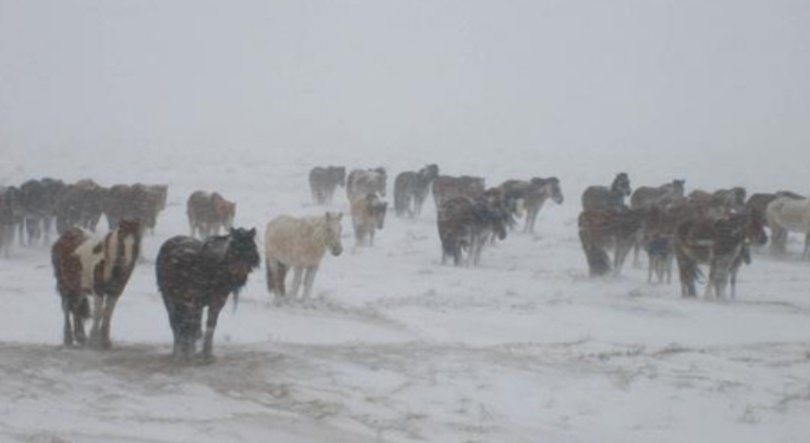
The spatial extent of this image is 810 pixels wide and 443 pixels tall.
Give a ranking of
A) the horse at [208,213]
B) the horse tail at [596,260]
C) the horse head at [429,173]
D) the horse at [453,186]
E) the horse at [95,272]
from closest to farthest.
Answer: the horse at [95,272] → the horse tail at [596,260] → the horse at [208,213] → the horse at [453,186] → the horse head at [429,173]

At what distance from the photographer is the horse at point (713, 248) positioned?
19875 mm

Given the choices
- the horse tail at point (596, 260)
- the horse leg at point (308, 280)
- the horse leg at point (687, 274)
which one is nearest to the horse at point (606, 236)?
the horse tail at point (596, 260)

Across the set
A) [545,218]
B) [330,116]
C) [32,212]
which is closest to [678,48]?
[330,116]

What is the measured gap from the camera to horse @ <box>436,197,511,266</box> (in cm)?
2497

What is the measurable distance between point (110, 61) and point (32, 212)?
12326 cm

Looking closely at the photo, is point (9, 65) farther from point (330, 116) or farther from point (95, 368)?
point (95, 368)

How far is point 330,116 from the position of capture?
360ft

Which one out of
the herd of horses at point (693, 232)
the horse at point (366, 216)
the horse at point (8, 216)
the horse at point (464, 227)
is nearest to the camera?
the herd of horses at point (693, 232)

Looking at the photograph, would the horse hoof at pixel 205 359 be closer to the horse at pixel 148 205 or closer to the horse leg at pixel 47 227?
the horse at pixel 148 205

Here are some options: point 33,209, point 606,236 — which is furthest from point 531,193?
point 33,209

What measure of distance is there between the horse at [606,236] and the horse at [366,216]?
22.0 ft

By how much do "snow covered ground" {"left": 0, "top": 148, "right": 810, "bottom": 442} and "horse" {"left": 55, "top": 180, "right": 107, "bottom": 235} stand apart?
2327mm

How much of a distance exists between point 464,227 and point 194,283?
44.1 ft

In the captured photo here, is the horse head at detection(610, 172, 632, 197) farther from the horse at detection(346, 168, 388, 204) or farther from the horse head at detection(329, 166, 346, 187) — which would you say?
the horse head at detection(329, 166, 346, 187)
